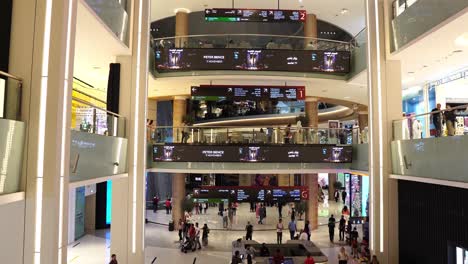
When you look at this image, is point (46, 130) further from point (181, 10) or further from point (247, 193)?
point (181, 10)

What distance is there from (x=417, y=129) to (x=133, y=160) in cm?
749

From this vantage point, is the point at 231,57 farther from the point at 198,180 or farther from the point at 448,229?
the point at 198,180

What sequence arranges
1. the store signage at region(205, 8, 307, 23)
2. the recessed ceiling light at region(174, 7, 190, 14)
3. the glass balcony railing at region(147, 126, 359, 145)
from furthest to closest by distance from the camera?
1. the recessed ceiling light at region(174, 7, 190, 14)
2. the glass balcony railing at region(147, 126, 359, 145)
3. the store signage at region(205, 8, 307, 23)

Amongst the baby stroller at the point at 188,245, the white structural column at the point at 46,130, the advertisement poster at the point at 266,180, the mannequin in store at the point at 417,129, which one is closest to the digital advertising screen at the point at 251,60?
the mannequin in store at the point at 417,129

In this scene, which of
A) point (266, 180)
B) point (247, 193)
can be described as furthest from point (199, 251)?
point (266, 180)

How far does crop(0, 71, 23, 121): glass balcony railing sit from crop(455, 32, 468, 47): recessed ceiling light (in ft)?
31.8

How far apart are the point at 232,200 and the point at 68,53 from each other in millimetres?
12491

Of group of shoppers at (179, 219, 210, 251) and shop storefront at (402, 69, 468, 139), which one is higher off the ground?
shop storefront at (402, 69, 468, 139)

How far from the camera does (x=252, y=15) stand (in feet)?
40.9

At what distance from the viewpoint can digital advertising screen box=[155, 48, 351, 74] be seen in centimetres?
1482

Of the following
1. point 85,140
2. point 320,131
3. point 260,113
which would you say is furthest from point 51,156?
point 260,113

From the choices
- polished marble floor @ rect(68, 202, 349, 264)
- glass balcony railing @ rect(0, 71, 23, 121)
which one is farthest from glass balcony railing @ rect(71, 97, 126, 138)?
polished marble floor @ rect(68, 202, 349, 264)

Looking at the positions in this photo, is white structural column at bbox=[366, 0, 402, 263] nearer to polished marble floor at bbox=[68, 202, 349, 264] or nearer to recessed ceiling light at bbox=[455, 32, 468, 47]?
recessed ceiling light at bbox=[455, 32, 468, 47]

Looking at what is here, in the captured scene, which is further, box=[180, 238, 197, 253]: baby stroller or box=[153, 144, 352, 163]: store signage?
box=[180, 238, 197, 253]: baby stroller
